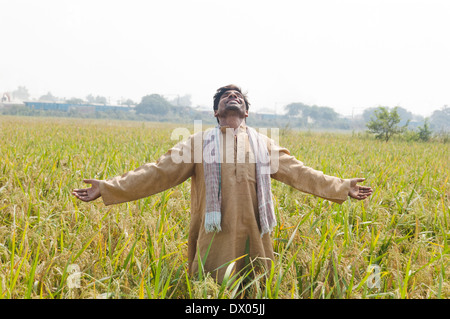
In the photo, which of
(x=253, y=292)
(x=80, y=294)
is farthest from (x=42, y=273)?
(x=253, y=292)

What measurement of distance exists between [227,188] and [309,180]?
430 mm

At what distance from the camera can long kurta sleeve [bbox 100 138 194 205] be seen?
154cm

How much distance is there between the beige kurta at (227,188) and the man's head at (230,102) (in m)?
0.09

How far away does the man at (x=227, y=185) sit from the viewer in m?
1.53

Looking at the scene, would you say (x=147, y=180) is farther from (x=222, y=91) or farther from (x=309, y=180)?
(x=309, y=180)

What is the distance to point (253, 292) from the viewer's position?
1.45m

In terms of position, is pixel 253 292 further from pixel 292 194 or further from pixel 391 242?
pixel 292 194

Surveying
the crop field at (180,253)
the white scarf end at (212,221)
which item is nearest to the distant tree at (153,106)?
the crop field at (180,253)

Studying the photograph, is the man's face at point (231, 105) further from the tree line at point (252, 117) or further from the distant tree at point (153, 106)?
the distant tree at point (153, 106)

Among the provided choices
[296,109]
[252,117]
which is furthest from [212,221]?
[296,109]

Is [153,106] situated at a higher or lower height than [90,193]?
higher

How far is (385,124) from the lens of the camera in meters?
13.7

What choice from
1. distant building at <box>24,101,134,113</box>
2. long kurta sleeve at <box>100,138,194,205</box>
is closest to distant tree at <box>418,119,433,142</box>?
long kurta sleeve at <box>100,138,194,205</box>

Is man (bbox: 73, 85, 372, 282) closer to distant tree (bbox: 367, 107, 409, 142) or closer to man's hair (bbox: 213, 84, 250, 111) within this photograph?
man's hair (bbox: 213, 84, 250, 111)
